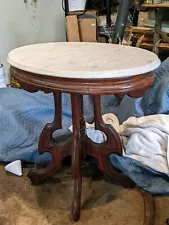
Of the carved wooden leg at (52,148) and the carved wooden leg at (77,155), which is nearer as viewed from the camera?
the carved wooden leg at (77,155)

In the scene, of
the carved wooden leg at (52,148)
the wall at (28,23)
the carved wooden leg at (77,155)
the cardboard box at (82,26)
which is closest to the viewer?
the carved wooden leg at (77,155)

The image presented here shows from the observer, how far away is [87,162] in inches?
63.0

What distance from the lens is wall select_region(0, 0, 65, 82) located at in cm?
251

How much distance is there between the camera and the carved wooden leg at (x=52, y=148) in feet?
4.52

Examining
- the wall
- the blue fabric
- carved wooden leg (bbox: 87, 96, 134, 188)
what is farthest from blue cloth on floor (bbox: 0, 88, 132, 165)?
the wall

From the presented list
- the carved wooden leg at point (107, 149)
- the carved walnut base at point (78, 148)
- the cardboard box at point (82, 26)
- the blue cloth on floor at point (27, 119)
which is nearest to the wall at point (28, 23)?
the cardboard box at point (82, 26)

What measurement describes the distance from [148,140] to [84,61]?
1.84ft

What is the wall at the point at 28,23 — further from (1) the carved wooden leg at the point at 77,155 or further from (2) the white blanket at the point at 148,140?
(1) the carved wooden leg at the point at 77,155

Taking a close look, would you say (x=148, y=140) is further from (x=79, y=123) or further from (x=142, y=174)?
(x=79, y=123)

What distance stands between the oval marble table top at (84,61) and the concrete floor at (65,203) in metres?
0.61

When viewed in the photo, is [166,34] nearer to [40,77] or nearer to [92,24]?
[92,24]

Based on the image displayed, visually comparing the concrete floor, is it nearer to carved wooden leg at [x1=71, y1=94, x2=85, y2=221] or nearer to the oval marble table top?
carved wooden leg at [x1=71, y1=94, x2=85, y2=221]

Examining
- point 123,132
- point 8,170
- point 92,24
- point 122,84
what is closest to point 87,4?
point 92,24

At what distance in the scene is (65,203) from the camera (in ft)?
4.41
